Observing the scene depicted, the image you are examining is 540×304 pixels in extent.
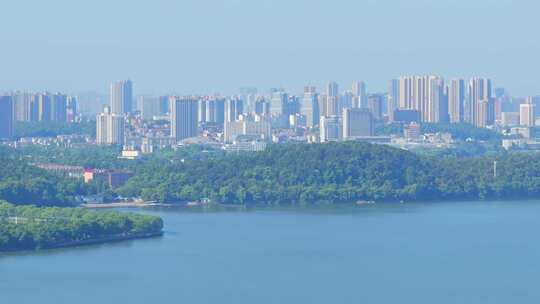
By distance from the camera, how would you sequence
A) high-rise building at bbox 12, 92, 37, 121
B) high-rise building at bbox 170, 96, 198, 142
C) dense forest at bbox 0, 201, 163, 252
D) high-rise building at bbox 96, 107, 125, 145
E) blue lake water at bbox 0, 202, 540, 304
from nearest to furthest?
blue lake water at bbox 0, 202, 540, 304 → dense forest at bbox 0, 201, 163, 252 → high-rise building at bbox 96, 107, 125, 145 → high-rise building at bbox 170, 96, 198, 142 → high-rise building at bbox 12, 92, 37, 121

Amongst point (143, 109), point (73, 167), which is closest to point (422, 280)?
point (73, 167)

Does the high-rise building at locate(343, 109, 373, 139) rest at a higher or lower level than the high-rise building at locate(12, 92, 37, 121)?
lower

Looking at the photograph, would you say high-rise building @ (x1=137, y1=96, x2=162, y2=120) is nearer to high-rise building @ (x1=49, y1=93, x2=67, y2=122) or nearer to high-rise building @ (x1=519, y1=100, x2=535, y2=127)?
high-rise building @ (x1=49, y1=93, x2=67, y2=122)


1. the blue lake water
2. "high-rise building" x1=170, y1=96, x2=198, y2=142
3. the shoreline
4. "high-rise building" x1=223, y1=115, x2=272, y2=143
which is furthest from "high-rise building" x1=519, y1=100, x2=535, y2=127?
the shoreline

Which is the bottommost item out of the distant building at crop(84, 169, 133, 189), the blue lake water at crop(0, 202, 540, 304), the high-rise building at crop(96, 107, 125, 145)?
the blue lake water at crop(0, 202, 540, 304)

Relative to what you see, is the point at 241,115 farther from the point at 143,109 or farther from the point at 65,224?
the point at 65,224

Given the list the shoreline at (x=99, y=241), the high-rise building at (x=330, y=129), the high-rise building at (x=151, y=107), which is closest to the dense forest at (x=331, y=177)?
the shoreline at (x=99, y=241)

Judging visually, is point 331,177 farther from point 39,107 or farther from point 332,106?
point 39,107

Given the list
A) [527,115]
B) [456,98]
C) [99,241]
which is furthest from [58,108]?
[99,241]

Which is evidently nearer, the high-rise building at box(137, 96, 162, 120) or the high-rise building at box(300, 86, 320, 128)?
the high-rise building at box(300, 86, 320, 128)
